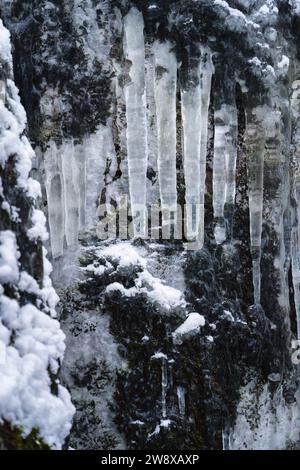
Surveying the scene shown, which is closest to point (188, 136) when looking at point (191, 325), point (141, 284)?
point (141, 284)

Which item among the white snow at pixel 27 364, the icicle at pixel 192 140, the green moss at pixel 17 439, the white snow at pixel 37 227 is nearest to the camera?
the green moss at pixel 17 439

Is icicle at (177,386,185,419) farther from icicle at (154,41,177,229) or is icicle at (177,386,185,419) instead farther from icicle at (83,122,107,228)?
icicle at (83,122,107,228)

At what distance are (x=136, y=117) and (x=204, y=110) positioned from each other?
18.4 inches

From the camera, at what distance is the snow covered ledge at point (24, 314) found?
326 centimetres

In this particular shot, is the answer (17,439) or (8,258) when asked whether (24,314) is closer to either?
(8,258)

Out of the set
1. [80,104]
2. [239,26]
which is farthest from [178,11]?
[80,104]

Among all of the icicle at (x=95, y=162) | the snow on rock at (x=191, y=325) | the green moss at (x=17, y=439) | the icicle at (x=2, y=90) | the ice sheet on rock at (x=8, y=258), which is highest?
the icicle at (x=2, y=90)

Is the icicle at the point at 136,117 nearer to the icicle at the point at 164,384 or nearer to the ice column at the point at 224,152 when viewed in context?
the ice column at the point at 224,152

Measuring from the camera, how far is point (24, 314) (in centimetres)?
346

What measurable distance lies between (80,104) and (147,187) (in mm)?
714

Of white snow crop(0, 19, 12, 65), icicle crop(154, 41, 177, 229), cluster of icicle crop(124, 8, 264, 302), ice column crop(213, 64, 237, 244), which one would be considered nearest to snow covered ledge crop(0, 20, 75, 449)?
white snow crop(0, 19, 12, 65)

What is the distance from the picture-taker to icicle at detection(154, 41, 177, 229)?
475cm

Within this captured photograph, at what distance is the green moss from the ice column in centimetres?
211

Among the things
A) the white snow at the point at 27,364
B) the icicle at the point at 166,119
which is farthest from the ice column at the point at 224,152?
the white snow at the point at 27,364
